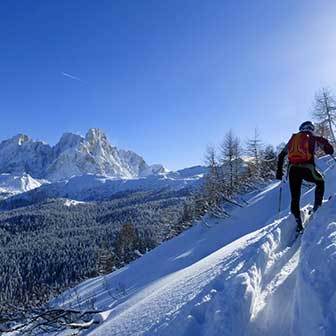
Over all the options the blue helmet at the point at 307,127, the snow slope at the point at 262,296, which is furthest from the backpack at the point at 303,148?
the snow slope at the point at 262,296

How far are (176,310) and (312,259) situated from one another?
2035mm

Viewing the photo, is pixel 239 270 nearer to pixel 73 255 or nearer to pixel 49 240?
pixel 73 255

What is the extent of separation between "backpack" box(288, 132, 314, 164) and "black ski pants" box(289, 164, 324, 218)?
0.16 meters

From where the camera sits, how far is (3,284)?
123 metres

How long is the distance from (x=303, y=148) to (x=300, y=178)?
693 mm

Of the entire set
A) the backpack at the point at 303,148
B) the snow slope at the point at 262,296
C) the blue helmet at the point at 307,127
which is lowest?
the snow slope at the point at 262,296

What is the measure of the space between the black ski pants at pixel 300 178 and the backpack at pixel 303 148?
164 mm

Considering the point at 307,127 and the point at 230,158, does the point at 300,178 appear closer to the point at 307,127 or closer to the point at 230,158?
the point at 307,127

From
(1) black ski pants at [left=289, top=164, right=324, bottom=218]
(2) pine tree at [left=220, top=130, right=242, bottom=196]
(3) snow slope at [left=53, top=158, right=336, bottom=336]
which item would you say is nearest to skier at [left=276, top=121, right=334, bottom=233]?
(1) black ski pants at [left=289, top=164, right=324, bottom=218]

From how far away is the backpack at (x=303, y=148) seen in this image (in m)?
8.39

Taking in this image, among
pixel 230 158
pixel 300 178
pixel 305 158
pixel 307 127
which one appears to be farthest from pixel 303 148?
pixel 230 158

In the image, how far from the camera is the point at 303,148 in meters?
8.39

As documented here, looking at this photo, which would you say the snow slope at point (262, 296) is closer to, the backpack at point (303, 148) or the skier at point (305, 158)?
the skier at point (305, 158)

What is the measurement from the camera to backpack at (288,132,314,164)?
839cm
